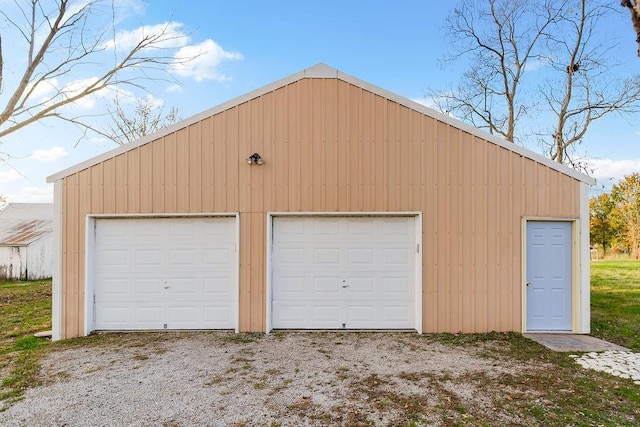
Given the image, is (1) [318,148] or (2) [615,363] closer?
(2) [615,363]

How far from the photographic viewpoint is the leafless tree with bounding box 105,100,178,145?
16.9 metres

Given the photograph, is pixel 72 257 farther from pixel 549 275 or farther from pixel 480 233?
pixel 549 275

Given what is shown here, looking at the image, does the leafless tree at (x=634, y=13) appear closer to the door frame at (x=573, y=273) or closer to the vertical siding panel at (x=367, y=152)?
the door frame at (x=573, y=273)

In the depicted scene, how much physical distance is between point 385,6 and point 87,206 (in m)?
9.34

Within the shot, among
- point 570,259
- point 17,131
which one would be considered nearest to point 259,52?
point 17,131

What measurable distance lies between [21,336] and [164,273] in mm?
3089

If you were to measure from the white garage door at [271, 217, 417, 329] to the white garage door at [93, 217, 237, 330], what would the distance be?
1.07 meters

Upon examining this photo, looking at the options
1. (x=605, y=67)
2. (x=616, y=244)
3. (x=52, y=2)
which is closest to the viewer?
(x=52, y=2)

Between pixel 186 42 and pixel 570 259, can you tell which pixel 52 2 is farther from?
pixel 570 259

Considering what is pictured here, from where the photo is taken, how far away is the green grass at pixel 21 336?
4.38 metres

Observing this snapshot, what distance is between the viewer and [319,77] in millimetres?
6504

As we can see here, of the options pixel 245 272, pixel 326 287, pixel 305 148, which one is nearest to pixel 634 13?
pixel 305 148

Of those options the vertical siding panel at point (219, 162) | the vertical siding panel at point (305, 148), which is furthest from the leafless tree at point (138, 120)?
the vertical siding panel at point (305, 148)

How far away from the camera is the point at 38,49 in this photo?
11.6m
